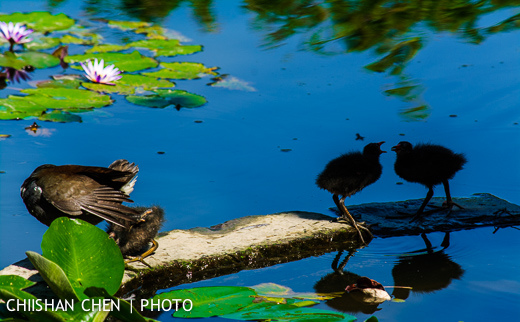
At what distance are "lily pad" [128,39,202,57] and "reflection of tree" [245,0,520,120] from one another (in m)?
0.85

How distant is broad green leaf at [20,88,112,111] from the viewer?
5152 mm

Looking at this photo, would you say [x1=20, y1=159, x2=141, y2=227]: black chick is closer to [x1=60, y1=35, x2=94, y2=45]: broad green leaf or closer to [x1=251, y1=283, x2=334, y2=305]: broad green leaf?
[x1=251, y1=283, x2=334, y2=305]: broad green leaf

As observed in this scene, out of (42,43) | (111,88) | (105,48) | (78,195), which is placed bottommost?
(78,195)

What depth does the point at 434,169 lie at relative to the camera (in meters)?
3.81

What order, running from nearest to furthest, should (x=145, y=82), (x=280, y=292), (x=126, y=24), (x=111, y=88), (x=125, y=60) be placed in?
(x=280, y=292) → (x=111, y=88) → (x=145, y=82) → (x=125, y=60) → (x=126, y=24)

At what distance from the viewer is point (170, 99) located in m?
5.36

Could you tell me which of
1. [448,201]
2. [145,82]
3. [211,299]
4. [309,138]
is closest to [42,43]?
[145,82]

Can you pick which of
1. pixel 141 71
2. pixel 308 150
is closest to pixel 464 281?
pixel 308 150

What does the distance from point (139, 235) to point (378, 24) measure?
466 cm

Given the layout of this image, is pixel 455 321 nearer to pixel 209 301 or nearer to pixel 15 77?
pixel 209 301

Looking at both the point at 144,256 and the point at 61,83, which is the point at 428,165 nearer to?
the point at 144,256

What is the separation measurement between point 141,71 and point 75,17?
2.24 metres

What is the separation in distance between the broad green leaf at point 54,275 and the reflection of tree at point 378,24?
388 centimetres

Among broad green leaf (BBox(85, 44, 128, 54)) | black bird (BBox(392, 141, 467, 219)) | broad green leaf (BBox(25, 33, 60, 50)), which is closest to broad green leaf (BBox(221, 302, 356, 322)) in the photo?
black bird (BBox(392, 141, 467, 219))
